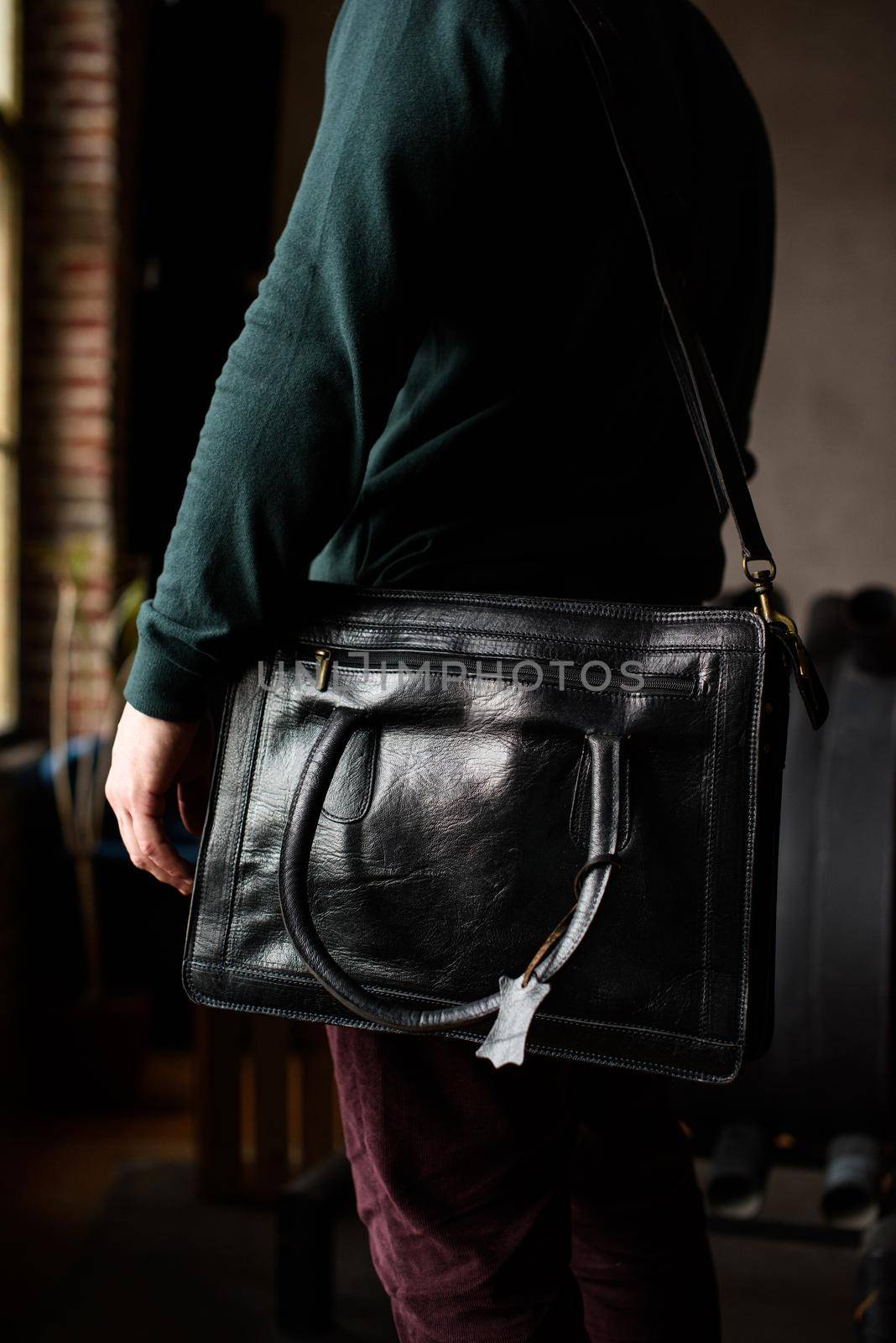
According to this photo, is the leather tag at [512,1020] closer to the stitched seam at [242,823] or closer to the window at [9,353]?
the stitched seam at [242,823]

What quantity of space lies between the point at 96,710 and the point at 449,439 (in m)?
2.60

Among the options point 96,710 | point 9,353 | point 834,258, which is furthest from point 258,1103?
point 834,258

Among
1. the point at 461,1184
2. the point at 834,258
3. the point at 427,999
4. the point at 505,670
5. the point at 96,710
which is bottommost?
the point at 96,710

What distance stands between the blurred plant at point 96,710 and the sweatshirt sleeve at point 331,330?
2.05 metres

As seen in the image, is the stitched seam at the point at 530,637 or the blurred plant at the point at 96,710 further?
the blurred plant at the point at 96,710

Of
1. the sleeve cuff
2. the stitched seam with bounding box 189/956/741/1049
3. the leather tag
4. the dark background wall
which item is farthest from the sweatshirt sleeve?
the dark background wall

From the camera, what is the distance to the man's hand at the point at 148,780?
0.77 m

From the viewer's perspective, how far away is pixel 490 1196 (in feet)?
2.44

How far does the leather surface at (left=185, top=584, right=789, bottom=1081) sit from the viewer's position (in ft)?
2.26

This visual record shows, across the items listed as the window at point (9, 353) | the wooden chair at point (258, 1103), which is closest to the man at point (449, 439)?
the wooden chair at point (258, 1103)

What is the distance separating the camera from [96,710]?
3164 mm

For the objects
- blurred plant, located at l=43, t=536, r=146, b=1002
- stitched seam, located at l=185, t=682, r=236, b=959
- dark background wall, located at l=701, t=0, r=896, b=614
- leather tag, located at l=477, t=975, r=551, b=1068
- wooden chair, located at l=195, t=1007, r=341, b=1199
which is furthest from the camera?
dark background wall, located at l=701, t=0, r=896, b=614

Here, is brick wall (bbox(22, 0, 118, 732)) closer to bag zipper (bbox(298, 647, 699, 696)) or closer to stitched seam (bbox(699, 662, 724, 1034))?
bag zipper (bbox(298, 647, 699, 696))

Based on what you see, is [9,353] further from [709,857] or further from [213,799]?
[709,857]
